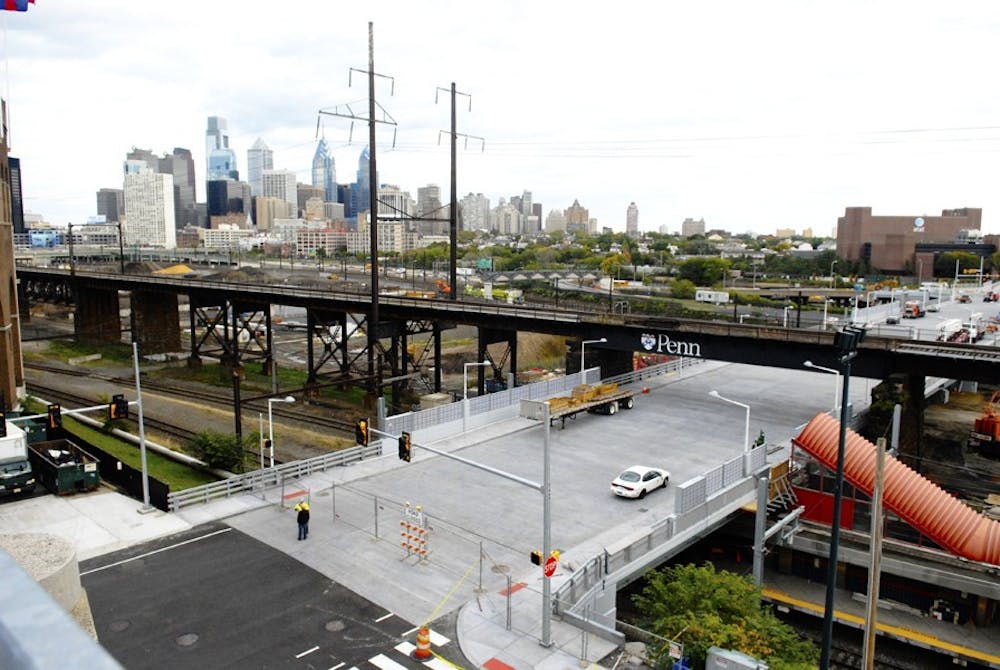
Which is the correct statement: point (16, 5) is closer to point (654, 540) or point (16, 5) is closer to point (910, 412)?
point (654, 540)

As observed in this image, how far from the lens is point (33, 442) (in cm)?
3872

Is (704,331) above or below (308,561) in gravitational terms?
→ above

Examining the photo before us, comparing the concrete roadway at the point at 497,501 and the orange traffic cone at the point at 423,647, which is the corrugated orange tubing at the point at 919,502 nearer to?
the concrete roadway at the point at 497,501

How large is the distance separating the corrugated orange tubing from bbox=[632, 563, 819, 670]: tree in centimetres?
791

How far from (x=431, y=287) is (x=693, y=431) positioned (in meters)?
94.4

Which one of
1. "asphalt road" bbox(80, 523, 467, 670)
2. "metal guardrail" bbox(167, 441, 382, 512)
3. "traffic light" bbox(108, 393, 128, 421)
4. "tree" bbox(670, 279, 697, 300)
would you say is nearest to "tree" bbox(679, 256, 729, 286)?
"tree" bbox(670, 279, 697, 300)

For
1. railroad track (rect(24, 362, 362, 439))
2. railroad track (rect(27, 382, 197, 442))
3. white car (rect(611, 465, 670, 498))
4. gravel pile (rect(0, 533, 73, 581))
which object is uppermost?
gravel pile (rect(0, 533, 73, 581))

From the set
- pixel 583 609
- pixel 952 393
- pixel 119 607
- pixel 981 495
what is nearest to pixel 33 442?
pixel 119 607

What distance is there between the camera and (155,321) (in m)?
87.2

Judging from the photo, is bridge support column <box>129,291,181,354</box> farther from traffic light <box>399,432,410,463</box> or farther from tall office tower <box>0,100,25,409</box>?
traffic light <box>399,432,410,463</box>

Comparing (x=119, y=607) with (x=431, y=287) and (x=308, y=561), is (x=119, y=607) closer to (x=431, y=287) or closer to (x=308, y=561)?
(x=308, y=561)

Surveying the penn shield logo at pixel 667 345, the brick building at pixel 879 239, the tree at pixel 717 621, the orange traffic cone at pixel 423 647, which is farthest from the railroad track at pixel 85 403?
the brick building at pixel 879 239

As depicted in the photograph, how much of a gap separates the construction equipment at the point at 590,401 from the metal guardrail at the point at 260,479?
11526 millimetres

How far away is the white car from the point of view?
30.2 metres
